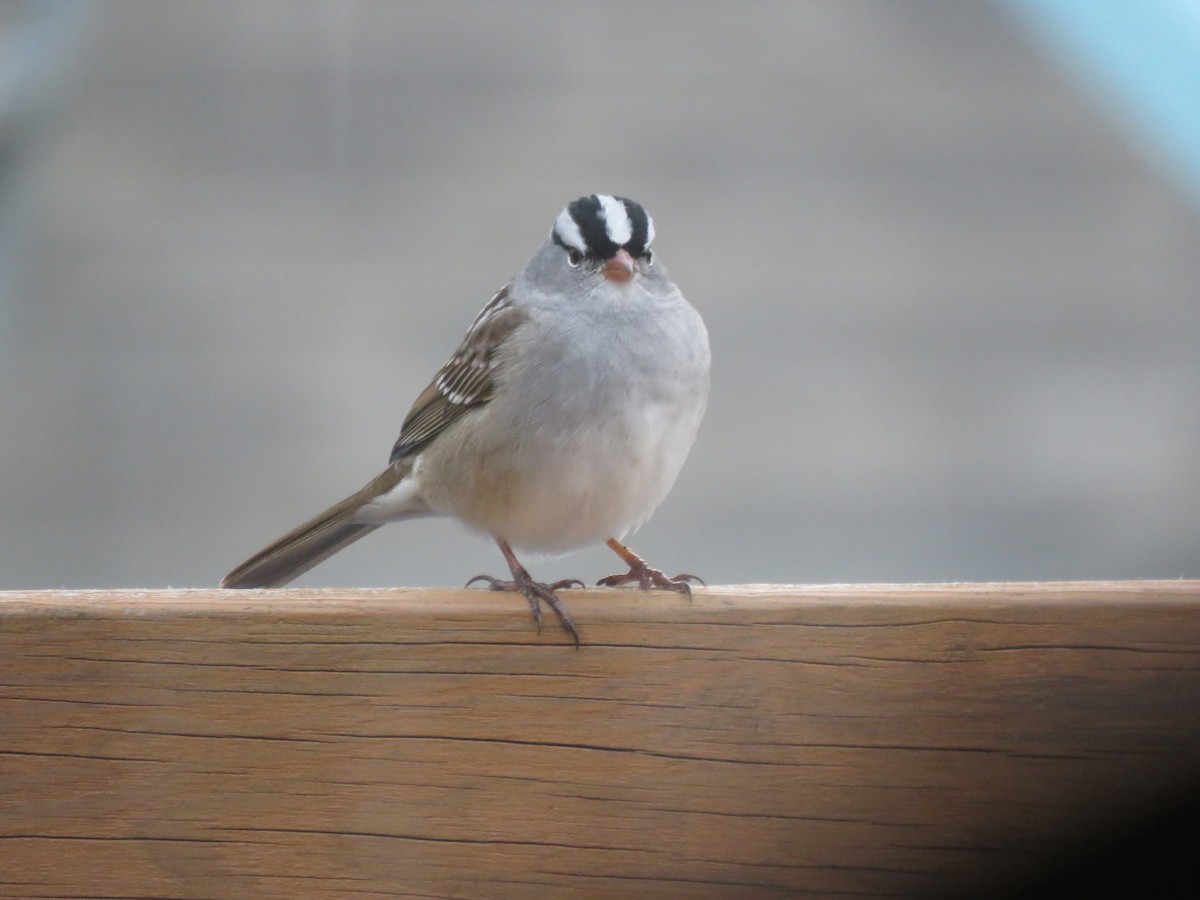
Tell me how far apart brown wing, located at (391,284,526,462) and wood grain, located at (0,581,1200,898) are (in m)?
0.83

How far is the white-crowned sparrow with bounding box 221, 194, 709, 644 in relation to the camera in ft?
6.52

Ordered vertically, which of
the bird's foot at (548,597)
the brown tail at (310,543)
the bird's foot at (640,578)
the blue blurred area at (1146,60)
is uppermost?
the blue blurred area at (1146,60)

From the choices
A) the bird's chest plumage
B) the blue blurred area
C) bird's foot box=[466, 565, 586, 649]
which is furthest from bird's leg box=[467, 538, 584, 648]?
the blue blurred area

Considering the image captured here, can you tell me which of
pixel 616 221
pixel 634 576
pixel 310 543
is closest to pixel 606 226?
pixel 616 221

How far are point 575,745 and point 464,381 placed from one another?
97 cm

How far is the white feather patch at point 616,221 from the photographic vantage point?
205 cm

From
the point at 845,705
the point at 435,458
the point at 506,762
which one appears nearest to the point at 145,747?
the point at 506,762

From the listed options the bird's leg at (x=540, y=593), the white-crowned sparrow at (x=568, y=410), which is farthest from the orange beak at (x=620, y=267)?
the bird's leg at (x=540, y=593)

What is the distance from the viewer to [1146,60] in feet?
5.00

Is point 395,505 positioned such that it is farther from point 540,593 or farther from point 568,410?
point 540,593

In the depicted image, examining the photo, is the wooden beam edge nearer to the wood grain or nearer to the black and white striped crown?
the wood grain

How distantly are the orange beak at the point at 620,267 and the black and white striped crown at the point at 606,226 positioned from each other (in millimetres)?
13

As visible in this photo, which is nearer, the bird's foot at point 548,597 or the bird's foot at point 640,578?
the bird's foot at point 548,597

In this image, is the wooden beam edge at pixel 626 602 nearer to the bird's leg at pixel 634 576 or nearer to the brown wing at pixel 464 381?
the bird's leg at pixel 634 576
